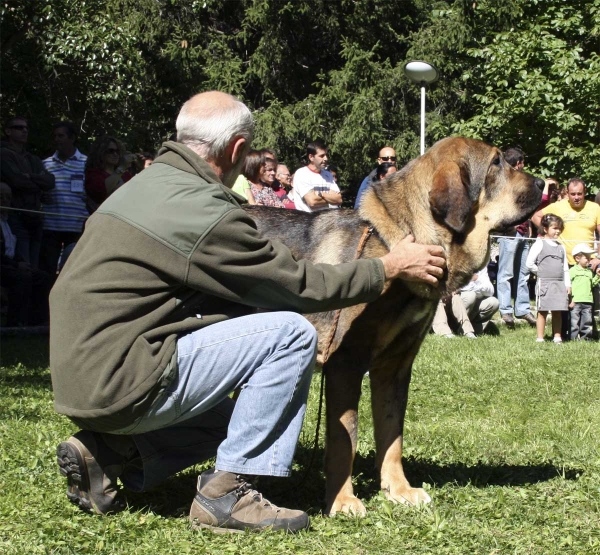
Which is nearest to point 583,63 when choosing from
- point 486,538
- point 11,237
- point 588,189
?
point 588,189

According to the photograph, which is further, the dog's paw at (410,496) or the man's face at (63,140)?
the man's face at (63,140)

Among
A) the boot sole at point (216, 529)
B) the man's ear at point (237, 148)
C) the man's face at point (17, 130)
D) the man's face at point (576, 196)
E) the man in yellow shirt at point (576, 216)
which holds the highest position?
the man's ear at point (237, 148)

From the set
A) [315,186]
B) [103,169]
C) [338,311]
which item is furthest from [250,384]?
[315,186]

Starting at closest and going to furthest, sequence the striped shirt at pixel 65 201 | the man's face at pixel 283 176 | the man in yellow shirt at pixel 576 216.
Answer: the striped shirt at pixel 65 201 < the man's face at pixel 283 176 < the man in yellow shirt at pixel 576 216

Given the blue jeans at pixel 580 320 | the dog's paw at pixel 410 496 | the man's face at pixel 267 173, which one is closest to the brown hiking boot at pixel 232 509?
the dog's paw at pixel 410 496

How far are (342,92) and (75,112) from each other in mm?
7130

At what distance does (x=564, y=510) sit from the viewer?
3740 millimetres

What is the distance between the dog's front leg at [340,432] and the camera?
3.73m

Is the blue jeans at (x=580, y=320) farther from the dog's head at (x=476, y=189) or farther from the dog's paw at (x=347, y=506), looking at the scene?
the dog's paw at (x=347, y=506)

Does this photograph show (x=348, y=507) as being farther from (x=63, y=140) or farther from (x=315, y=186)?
(x=63, y=140)

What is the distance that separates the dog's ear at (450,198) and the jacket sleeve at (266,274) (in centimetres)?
51

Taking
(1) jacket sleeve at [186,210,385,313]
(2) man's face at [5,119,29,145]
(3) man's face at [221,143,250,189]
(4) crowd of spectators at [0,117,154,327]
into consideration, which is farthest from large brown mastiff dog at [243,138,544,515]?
(2) man's face at [5,119,29,145]

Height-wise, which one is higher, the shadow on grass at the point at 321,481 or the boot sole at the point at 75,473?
the boot sole at the point at 75,473

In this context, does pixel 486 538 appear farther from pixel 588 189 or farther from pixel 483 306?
pixel 588 189
